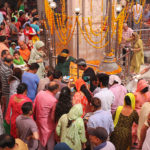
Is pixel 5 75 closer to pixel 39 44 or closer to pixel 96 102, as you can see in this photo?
pixel 39 44

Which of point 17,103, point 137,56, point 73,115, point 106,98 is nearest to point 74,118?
point 73,115

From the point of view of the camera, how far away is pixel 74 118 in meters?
2.92

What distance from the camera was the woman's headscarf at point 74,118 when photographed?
2900mm

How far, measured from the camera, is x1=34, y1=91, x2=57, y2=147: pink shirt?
329 centimetres

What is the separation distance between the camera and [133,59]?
6.68m

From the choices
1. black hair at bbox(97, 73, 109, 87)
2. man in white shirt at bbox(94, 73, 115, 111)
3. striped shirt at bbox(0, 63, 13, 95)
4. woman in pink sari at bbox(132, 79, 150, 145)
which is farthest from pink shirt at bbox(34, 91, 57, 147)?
woman in pink sari at bbox(132, 79, 150, 145)

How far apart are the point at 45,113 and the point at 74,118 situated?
595mm

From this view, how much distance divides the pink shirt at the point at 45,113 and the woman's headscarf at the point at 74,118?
1.42 ft

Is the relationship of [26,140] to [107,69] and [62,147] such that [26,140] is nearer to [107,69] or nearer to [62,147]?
[62,147]

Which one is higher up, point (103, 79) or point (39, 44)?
point (39, 44)

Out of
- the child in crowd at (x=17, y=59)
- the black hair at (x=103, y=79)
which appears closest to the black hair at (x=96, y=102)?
the black hair at (x=103, y=79)

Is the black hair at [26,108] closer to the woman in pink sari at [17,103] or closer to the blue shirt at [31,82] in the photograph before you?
the woman in pink sari at [17,103]

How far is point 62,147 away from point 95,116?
1.06 meters

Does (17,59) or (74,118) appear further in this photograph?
(17,59)
